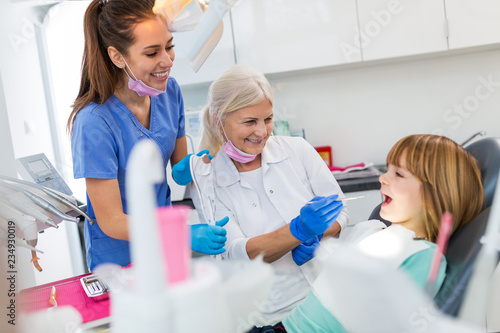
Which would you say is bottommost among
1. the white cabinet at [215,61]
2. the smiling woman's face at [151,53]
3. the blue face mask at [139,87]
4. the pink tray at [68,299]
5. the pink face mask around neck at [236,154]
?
the pink tray at [68,299]

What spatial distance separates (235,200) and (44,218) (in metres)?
0.74

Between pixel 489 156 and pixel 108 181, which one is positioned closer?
pixel 489 156

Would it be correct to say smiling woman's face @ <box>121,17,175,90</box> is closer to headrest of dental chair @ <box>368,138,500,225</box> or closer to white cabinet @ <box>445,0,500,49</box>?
headrest of dental chair @ <box>368,138,500,225</box>

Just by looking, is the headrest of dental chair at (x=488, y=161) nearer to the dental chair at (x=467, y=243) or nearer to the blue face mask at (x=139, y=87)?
the dental chair at (x=467, y=243)

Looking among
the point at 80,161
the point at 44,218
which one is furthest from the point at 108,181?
the point at 44,218

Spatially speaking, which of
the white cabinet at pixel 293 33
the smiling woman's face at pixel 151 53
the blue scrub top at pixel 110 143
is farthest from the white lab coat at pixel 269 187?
the white cabinet at pixel 293 33

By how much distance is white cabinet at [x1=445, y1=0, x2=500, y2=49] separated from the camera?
2520 mm

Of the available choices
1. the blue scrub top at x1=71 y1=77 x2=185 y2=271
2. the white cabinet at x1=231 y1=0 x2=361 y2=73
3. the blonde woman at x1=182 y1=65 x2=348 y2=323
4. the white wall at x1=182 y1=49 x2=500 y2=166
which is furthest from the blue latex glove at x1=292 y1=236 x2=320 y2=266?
the white wall at x1=182 y1=49 x2=500 y2=166

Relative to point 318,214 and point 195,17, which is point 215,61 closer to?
point 318,214

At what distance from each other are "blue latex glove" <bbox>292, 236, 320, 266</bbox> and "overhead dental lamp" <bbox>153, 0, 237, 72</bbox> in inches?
24.4

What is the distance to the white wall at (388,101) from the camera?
2.86m

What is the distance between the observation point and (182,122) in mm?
1635

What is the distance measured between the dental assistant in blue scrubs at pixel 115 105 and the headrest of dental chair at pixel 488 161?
0.55m

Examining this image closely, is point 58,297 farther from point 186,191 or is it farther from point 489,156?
point 186,191
